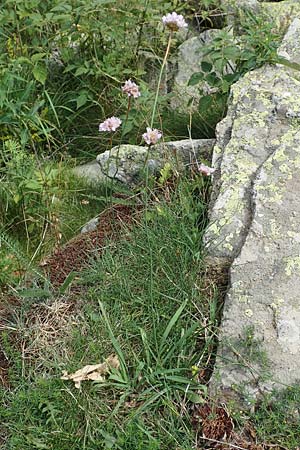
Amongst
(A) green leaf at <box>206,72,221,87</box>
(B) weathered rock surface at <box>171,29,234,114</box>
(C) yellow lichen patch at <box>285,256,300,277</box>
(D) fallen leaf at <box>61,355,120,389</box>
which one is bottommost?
(D) fallen leaf at <box>61,355,120,389</box>

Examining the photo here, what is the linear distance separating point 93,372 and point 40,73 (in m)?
2.36

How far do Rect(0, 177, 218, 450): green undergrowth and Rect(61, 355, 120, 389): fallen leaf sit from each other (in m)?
0.03

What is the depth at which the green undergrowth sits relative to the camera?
258 centimetres

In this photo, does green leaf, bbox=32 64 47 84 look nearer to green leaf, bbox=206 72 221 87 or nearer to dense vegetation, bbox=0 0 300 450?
dense vegetation, bbox=0 0 300 450

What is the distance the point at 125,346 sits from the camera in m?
2.82

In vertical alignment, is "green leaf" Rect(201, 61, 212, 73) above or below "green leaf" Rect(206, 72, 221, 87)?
above

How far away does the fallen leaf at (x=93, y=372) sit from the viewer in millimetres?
2678

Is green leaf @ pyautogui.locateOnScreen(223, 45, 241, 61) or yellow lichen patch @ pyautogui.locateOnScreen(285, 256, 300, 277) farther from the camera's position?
green leaf @ pyautogui.locateOnScreen(223, 45, 241, 61)

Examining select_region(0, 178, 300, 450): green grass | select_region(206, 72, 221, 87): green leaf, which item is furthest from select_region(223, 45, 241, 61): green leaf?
select_region(0, 178, 300, 450): green grass

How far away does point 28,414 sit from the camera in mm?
2652

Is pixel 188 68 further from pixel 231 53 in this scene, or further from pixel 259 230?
pixel 259 230

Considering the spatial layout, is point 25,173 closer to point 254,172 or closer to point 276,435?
point 254,172

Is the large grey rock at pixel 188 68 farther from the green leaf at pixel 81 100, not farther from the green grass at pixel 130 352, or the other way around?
the green grass at pixel 130 352

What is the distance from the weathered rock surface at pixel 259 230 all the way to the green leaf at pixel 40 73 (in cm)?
134
